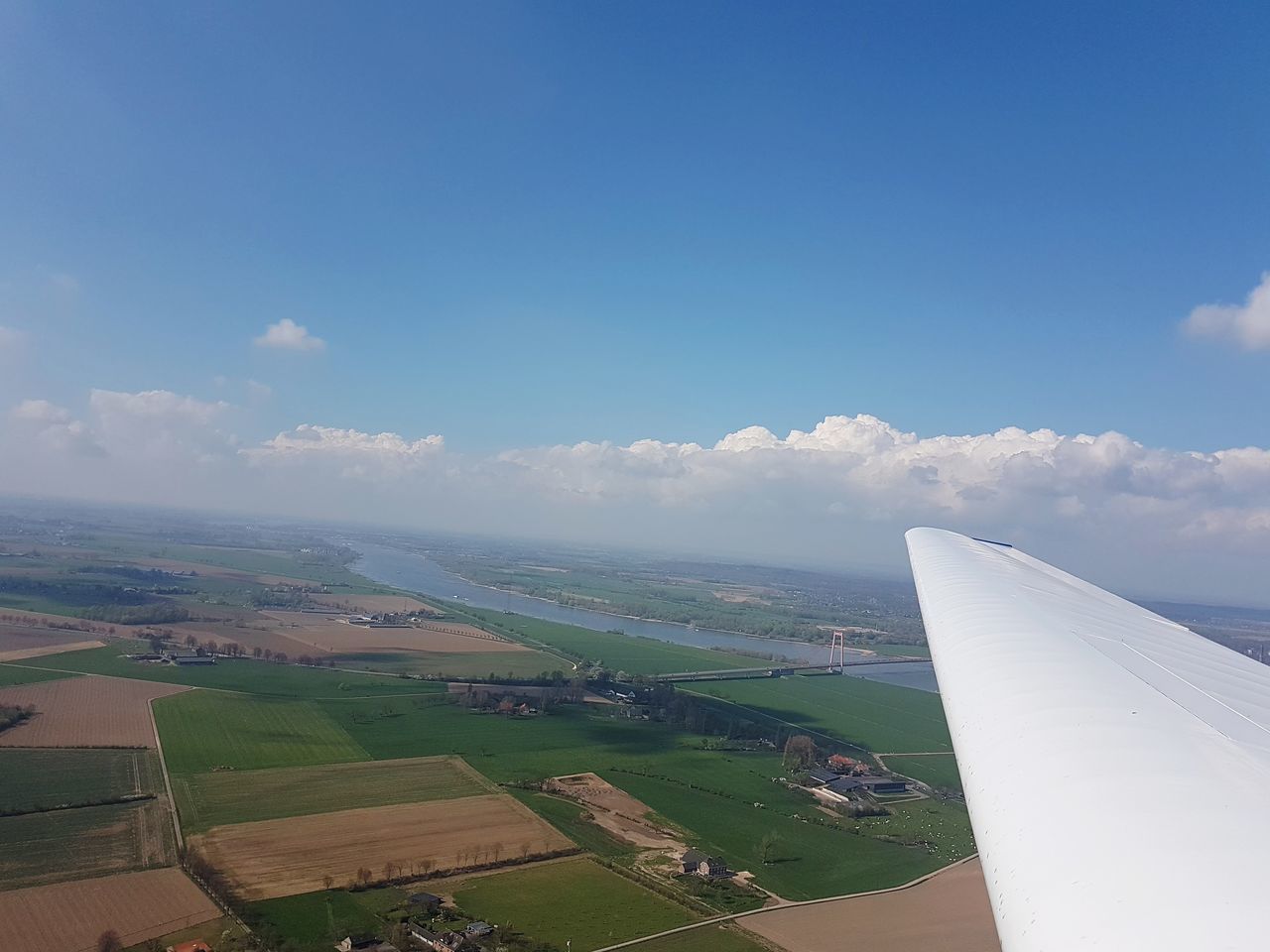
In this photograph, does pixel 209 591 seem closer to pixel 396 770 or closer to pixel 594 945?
pixel 396 770

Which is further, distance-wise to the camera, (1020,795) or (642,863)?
(642,863)

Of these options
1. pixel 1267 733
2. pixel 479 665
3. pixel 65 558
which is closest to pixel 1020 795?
pixel 1267 733

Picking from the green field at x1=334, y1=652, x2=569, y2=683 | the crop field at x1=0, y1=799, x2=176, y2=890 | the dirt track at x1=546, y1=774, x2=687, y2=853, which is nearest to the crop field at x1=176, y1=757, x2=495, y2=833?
the crop field at x1=0, y1=799, x2=176, y2=890

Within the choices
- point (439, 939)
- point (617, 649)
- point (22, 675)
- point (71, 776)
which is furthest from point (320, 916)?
point (617, 649)

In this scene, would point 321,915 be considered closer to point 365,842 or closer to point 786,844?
point 365,842

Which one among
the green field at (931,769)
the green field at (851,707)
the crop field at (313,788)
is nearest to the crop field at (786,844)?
the crop field at (313,788)
